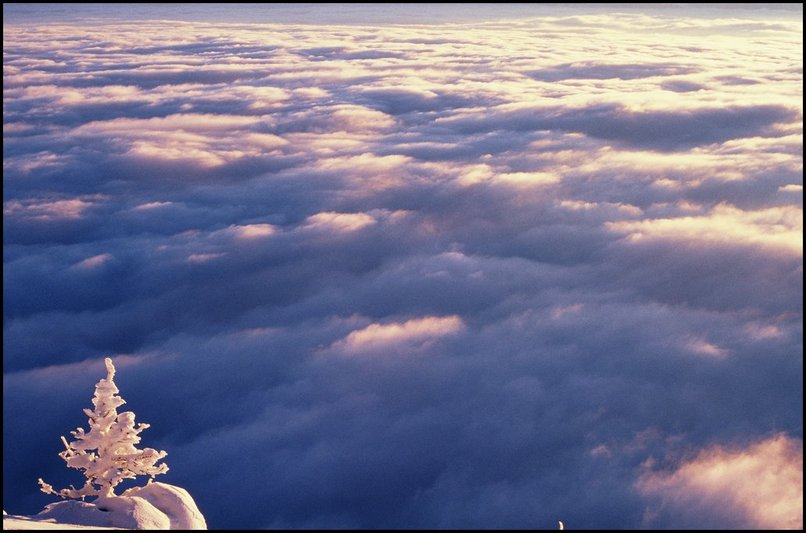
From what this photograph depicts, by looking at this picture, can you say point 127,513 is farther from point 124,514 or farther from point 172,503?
point 172,503

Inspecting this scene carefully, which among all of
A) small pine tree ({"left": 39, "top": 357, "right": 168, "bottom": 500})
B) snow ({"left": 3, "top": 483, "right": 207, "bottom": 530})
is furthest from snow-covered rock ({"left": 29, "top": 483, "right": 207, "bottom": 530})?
small pine tree ({"left": 39, "top": 357, "right": 168, "bottom": 500})

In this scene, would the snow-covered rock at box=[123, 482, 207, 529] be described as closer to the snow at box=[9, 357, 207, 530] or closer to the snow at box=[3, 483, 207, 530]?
the snow at box=[3, 483, 207, 530]

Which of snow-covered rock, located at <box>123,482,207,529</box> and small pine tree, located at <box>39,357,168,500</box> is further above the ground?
small pine tree, located at <box>39,357,168,500</box>

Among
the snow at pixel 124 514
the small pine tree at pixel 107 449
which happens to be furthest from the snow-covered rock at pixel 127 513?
the small pine tree at pixel 107 449

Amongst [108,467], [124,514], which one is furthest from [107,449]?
[124,514]

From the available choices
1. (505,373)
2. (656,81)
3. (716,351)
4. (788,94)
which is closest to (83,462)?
(505,373)

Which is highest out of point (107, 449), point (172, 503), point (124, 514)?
point (107, 449)

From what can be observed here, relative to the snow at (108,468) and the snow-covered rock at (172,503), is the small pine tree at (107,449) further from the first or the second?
the snow-covered rock at (172,503)

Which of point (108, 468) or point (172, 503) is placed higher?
point (108, 468)
